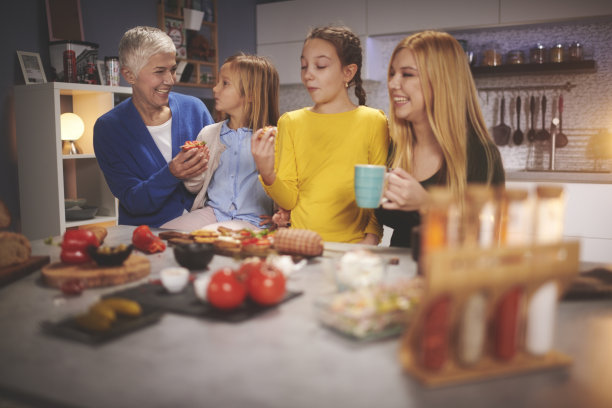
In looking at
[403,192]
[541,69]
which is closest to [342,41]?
[403,192]

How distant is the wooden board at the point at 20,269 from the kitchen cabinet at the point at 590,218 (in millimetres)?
2977

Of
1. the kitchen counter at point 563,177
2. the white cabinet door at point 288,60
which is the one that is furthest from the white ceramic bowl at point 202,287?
the white cabinet door at point 288,60

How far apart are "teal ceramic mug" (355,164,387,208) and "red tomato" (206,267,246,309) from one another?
54 centimetres

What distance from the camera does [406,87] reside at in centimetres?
183

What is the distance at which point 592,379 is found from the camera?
84 centimetres

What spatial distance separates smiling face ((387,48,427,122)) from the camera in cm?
181

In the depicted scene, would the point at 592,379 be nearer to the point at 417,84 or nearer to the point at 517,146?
the point at 417,84

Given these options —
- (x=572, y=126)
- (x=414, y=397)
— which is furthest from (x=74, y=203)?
(x=572, y=126)

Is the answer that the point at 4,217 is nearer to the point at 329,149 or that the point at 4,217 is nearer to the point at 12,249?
the point at 12,249

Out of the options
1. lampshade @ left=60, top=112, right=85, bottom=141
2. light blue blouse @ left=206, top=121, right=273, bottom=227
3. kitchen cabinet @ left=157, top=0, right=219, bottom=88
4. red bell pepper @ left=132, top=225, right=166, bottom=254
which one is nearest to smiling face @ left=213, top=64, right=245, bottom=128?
light blue blouse @ left=206, top=121, right=273, bottom=227

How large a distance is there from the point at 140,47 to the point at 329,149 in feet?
3.80

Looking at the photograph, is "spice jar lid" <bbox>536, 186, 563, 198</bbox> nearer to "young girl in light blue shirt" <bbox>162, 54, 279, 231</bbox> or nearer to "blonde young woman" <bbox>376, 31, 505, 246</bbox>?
"blonde young woman" <bbox>376, 31, 505, 246</bbox>

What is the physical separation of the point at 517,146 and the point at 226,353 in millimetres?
4043

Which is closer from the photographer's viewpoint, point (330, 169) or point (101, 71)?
point (330, 169)
